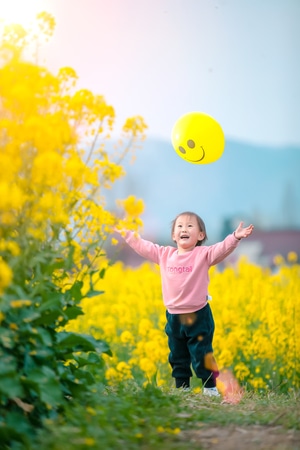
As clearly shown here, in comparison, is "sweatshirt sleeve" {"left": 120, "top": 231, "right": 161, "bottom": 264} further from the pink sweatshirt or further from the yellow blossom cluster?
the yellow blossom cluster

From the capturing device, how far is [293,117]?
6.62 meters

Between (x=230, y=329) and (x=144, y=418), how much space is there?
102 inches

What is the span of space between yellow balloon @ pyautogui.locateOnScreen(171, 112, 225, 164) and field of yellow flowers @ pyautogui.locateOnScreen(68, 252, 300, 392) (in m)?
1.20

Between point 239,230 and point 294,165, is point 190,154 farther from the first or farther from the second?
point 294,165

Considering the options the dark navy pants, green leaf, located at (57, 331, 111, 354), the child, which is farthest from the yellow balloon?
green leaf, located at (57, 331, 111, 354)

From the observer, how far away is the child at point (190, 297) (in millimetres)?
3820

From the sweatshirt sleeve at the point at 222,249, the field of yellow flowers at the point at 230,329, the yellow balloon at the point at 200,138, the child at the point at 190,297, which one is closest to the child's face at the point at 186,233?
the child at the point at 190,297

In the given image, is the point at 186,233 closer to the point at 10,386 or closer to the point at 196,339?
the point at 196,339

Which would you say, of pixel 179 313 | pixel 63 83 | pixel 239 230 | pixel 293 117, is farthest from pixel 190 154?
pixel 293 117

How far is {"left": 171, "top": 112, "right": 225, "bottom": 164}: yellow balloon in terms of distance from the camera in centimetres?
394

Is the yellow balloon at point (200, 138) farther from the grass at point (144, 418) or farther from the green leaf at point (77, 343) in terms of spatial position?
the green leaf at point (77, 343)

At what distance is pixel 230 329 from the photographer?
5246 millimetres

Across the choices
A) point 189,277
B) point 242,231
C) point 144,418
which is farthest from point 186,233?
point 144,418

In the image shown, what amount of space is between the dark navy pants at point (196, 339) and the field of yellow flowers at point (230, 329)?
0.99 ft
